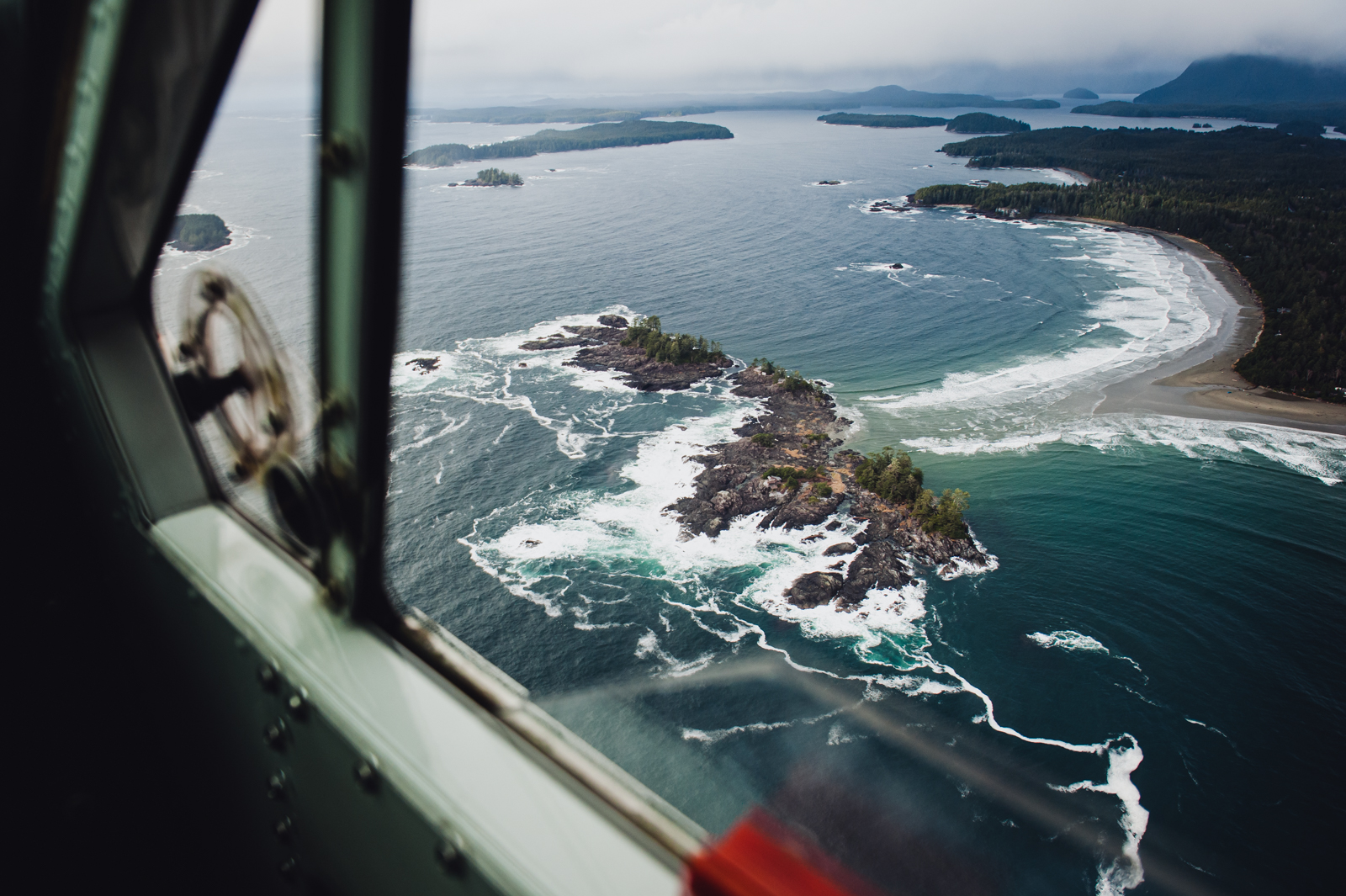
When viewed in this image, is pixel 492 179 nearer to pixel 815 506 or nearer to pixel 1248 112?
pixel 815 506

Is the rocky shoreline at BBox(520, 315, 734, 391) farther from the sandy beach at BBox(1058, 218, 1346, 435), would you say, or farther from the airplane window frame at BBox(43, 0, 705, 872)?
the airplane window frame at BBox(43, 0, 705, 872)

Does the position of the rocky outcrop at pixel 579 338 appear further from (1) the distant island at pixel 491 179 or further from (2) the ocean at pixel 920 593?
(1) the distant island at pixel 491 179

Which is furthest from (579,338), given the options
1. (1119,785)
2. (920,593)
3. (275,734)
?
(275,734)

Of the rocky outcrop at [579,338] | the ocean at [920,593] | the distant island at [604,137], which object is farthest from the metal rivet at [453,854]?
the distant island at [604,137]

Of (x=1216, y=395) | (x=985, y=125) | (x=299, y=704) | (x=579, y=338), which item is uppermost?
(x=985, y=125)

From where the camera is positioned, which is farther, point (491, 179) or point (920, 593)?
point (491, 179)

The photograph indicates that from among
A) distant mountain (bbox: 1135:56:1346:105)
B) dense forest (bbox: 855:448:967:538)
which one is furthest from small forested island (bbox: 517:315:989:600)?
distant mountain (bbox: 1135:56:1346:105)

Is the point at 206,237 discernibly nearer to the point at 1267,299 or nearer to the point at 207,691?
the point at 207,691
